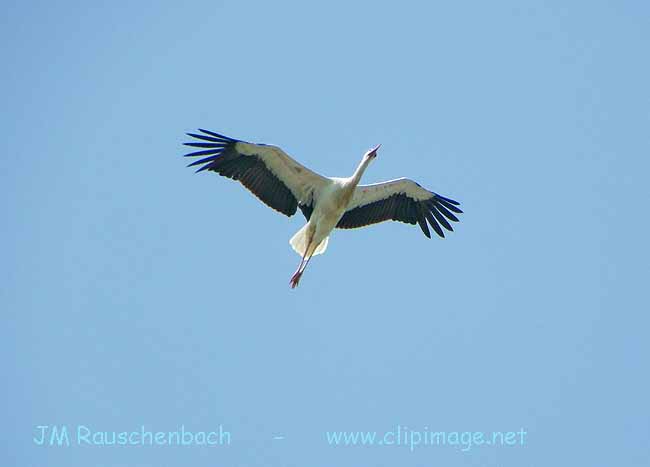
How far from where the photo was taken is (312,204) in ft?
48.0

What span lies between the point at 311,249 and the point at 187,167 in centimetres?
197

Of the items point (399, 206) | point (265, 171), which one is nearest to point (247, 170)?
point (265, 171)

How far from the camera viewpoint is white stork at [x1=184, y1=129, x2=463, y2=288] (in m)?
14.1

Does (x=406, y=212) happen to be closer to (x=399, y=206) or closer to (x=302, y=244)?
(x=399, y=206)

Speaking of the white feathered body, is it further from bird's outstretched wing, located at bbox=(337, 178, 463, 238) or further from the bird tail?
bird's outstretched wing, located at bbox=(337, 178, 463, 238)

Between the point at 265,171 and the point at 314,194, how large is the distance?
2.32 ft

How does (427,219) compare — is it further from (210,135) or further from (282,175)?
(210,135)

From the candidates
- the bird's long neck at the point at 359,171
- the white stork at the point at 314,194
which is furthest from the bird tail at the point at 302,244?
the bird's long neck at the point at 359,171

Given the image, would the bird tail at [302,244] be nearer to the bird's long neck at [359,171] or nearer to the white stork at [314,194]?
the white stork at [314,194]

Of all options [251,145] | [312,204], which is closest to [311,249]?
[312,204]

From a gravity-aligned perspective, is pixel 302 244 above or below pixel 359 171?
below

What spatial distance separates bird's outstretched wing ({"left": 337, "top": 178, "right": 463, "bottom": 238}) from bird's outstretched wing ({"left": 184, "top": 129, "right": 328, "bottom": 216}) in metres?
0.69

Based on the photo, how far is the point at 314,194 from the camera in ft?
47.9

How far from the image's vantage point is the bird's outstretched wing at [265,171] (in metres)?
14.1
